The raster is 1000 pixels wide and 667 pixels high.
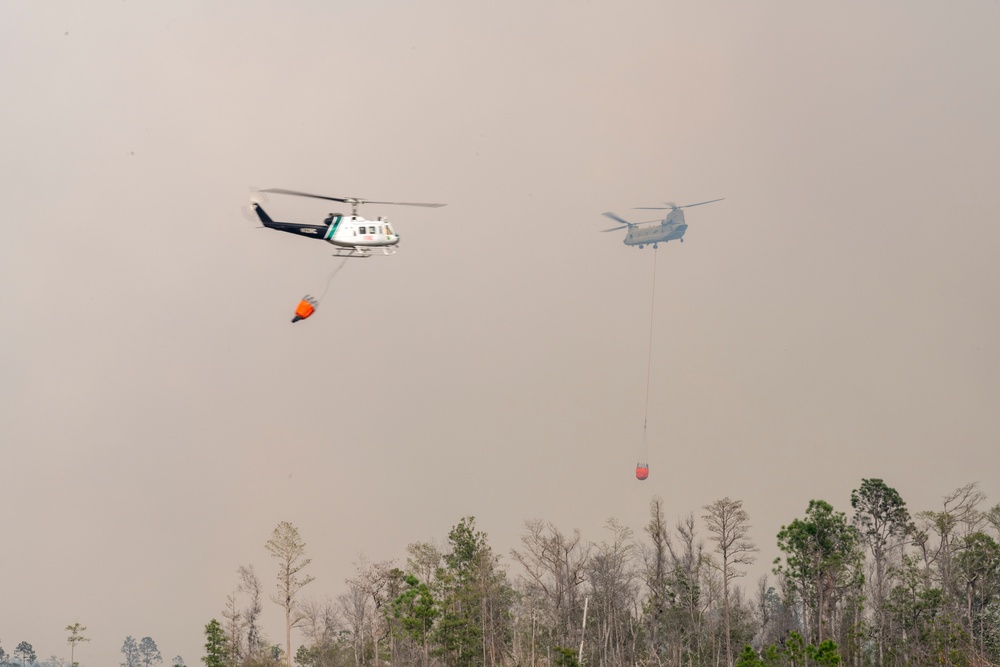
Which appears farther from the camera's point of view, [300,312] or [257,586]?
[257,586]

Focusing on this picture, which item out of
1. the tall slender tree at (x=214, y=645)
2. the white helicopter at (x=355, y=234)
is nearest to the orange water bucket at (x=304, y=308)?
the white helicopter at (x=355, y=234)

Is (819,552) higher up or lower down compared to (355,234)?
lower down

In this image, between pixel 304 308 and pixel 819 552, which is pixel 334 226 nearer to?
pixel 304 308

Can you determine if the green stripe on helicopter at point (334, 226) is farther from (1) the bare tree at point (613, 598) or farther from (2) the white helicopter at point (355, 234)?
(1) the bare tree at point (613, 598)

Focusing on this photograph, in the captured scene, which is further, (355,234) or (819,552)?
(819,552)

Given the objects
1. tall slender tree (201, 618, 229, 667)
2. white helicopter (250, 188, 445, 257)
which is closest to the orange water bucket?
white helicopter (250, 188, 445, 257)

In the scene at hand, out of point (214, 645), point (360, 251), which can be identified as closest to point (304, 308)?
point (360, 251)

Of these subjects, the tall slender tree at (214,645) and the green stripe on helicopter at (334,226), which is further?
the tall slender tree at (214,645)

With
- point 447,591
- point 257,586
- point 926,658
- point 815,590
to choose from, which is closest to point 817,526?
point 815,590

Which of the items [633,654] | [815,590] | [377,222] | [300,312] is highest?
[377,222]

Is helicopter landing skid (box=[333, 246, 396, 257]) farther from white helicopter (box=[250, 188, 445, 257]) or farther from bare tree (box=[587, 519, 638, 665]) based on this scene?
bare tree (box=[587, 519, 638, 665])

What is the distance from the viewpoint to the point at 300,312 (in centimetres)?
4750

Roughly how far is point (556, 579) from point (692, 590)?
1437cm

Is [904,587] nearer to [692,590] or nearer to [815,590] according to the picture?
[815,590]
